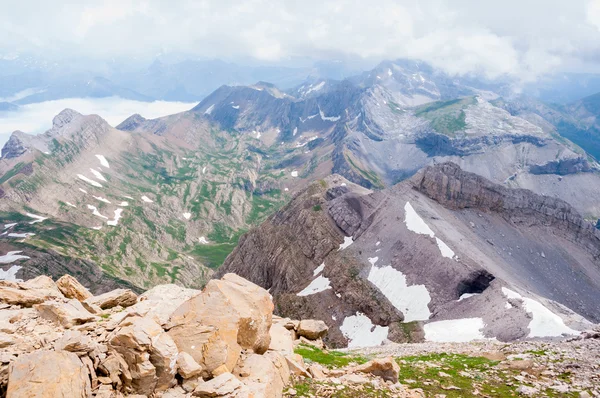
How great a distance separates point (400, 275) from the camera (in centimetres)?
10612

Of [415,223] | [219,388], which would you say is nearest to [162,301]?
[219,388]

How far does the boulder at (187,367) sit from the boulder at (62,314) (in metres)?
8.31

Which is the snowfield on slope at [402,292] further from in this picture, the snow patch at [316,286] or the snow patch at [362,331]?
the snow patch at [316,286]

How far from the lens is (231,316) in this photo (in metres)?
25.7

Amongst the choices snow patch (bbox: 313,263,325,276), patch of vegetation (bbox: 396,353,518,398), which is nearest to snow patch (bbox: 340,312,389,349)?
snow patch (bbox: 313,263,325,276)

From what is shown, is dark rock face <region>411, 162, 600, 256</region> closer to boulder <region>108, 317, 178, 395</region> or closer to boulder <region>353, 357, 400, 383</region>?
boulder <region>353, 357, 400, 383</region>

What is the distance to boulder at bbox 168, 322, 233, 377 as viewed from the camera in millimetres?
22922

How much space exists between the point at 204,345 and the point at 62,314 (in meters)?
9.95

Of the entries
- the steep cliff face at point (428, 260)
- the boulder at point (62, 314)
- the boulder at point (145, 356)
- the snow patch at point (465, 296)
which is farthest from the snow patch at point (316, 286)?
the boulder at point (145, 356)

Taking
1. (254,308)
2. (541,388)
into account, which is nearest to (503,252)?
(541,388)

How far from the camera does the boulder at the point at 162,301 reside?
29562 mm

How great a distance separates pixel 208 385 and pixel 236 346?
4493mm

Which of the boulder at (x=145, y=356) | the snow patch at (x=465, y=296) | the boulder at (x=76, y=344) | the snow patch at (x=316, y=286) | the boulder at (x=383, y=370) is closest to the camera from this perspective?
the boulder at (x=76, y=344)

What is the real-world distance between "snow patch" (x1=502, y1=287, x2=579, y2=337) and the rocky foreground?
107 feet
